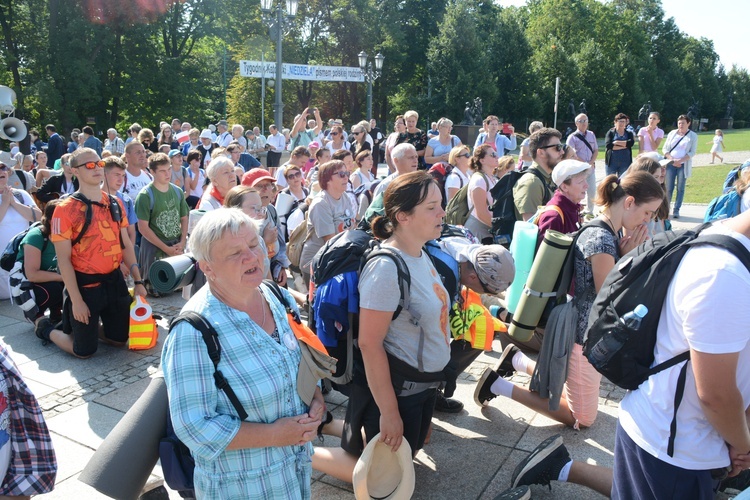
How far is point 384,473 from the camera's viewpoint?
3025mm

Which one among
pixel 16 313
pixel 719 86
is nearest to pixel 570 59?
pixel 719 86

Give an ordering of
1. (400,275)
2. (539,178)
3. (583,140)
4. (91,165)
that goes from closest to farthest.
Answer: (400,275) → (91,165) → (539,178) → (583,140)

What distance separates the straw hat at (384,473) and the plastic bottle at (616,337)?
116 cm

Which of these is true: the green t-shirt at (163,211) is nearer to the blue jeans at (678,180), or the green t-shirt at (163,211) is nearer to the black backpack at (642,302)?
the black backpack at (642,302)

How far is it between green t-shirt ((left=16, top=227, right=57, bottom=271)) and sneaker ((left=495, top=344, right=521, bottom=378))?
14.9ft

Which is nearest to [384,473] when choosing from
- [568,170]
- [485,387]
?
[485,387]

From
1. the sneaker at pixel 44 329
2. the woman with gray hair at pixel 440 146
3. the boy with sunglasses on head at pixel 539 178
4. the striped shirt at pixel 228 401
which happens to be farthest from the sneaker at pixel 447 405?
the woman with gray hair at pixel 440 146

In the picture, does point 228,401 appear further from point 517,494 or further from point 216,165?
point 216,165

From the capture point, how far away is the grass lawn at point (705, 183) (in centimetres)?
1536

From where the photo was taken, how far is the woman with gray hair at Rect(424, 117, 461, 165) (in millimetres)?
10094

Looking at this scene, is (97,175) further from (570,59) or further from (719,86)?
(719,86)

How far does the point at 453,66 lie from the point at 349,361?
44951 millimetres

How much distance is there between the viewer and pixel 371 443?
2.93m

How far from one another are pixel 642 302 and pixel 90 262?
15.7ft
